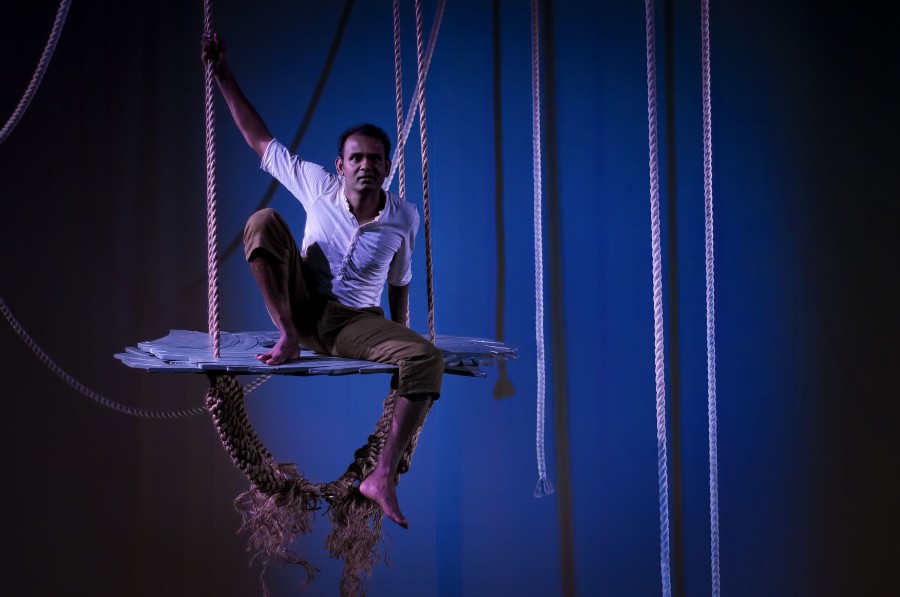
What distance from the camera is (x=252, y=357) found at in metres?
1.83

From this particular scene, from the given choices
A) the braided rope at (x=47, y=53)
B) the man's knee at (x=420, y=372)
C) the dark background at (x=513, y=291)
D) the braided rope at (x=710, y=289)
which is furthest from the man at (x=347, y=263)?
the dark background at (x=513, y=291)

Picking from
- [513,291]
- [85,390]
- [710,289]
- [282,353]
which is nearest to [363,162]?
[282,353]

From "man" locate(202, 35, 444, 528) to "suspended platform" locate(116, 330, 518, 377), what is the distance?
0.07m

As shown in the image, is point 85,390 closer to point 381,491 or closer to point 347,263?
point 347,263

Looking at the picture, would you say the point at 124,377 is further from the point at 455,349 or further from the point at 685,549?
the point at 685,549

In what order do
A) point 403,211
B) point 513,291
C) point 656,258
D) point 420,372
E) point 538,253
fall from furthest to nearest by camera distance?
point 513,291 < point 538,253 < point 403,211 < point 420,372 < point 656,258

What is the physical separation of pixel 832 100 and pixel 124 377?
2.52 m

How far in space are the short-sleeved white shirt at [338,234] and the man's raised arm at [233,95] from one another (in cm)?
4

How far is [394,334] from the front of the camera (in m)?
1.93

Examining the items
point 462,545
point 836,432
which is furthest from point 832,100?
point 462,545

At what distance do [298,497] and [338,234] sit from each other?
0.64 m

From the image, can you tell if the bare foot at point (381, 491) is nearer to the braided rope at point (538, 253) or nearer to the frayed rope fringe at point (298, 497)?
the frayed rope fringe at point (298, 497)

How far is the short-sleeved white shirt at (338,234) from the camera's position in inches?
82.5

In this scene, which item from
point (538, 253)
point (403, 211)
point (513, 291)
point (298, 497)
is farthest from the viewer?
point (513, 291)
